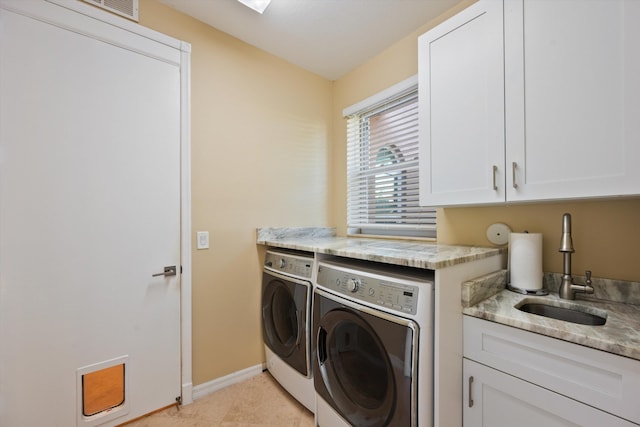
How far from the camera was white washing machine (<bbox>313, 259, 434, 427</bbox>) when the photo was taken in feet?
3.25

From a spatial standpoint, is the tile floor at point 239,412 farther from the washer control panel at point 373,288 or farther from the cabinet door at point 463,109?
the cabinet door at point 463,109

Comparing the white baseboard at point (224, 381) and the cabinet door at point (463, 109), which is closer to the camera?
the cabinet door at point (463, 109)

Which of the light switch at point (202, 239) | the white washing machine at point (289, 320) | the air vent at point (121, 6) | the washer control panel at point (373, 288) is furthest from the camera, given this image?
the light switch at point (202, 239)

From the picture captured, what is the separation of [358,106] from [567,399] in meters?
2.25

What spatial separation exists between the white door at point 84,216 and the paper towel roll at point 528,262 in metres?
1.98

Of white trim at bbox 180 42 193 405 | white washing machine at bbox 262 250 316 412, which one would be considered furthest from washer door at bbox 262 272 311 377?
white trim at bbox 180 42 193 405

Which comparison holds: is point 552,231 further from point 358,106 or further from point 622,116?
point 358,106

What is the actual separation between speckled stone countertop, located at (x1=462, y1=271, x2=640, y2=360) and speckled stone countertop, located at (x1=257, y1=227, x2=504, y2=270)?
15 cm

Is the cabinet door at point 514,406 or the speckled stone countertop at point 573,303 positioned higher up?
the speckled stone countertop at point 573,303

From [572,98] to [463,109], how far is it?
422mm

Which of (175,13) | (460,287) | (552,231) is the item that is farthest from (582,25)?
(175,13)

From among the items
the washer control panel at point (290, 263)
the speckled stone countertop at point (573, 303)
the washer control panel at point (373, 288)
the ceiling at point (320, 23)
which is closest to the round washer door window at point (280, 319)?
the washer control panel at point (290, 263)

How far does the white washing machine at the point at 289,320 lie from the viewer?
1.59 metres

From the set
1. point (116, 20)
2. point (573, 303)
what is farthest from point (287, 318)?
point (116, 20)
